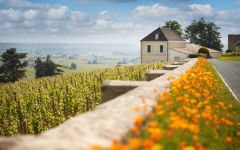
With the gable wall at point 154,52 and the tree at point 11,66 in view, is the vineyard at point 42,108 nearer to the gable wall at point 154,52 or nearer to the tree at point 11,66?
the tree at point 11,66

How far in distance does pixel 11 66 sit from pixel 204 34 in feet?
208

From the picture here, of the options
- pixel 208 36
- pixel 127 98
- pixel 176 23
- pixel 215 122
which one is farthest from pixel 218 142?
pixel 208 36

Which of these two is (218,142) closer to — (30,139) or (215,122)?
(215,122)

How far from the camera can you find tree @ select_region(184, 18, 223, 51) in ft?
334

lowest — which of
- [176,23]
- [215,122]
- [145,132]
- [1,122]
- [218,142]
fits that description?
[1,122]

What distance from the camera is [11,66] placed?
2682 inches

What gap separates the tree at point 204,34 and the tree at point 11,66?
58629mm

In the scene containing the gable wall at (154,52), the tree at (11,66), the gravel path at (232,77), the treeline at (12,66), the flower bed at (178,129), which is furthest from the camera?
the gable wall at (154,52)

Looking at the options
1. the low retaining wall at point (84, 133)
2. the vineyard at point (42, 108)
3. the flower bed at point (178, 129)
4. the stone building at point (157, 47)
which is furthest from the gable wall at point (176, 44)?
the low retaining wall at point (84, 133)

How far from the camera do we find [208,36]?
10350 centimetres

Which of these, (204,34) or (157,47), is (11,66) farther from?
(204,34)

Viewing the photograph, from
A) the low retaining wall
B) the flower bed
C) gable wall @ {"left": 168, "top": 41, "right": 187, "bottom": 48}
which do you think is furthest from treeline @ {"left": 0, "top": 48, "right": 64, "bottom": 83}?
the low retaining wall

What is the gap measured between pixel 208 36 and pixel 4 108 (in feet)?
308

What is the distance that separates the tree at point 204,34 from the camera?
101938 millimetres
